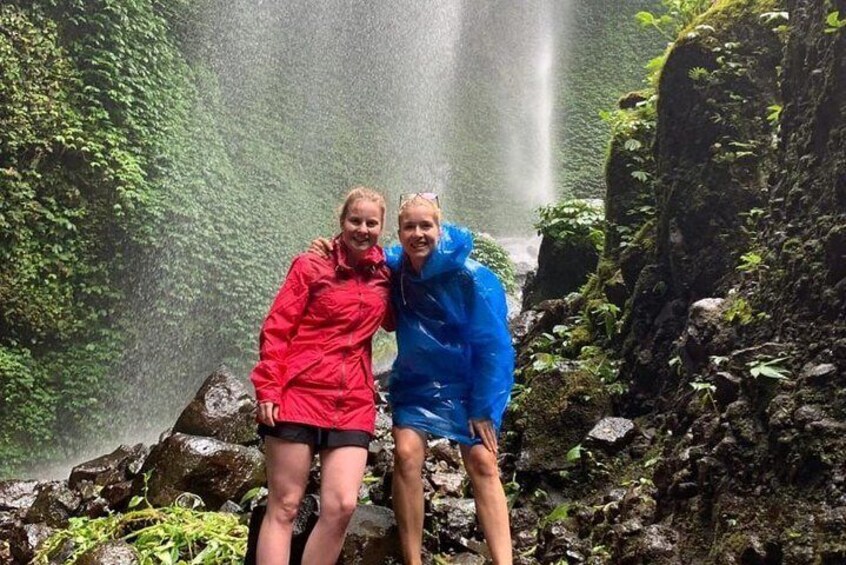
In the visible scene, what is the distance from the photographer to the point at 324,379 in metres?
3.33

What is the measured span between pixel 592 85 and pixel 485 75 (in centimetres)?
403

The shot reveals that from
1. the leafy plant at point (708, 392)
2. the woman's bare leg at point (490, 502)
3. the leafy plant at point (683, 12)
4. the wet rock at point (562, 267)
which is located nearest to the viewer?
the woman's bare leg at point (490, 502)

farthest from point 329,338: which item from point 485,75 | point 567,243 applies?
point 485,75

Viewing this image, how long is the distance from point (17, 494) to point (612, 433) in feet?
21.4

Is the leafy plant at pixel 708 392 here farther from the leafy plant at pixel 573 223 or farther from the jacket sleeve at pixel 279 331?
the leafy plant at pixel 573 223

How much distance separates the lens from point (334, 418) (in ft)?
10.9

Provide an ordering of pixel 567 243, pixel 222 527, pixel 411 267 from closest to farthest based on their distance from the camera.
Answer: pixel 411 267, pixel 222 527, pixel 567 243

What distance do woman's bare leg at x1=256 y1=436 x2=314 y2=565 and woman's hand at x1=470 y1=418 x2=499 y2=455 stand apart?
0.81 metres

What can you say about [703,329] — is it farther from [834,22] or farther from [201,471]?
[201,471]

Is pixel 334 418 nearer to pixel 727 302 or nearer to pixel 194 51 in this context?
pixel 727 302

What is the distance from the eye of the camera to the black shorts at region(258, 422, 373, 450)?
3.22 m

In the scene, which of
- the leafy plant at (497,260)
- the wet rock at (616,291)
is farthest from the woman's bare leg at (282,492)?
the leafy plant at (497,260)

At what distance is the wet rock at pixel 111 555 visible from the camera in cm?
431

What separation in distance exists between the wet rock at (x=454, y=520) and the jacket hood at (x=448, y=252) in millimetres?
1864
